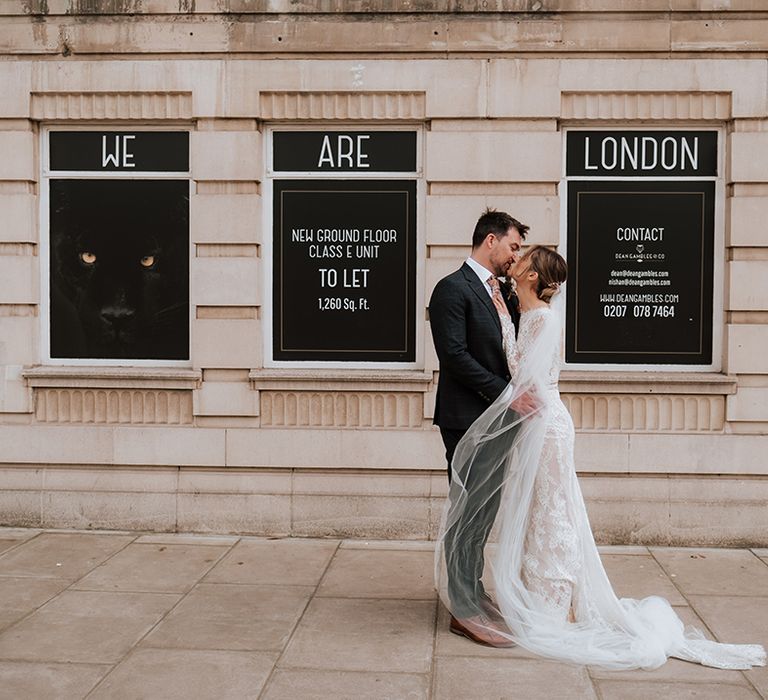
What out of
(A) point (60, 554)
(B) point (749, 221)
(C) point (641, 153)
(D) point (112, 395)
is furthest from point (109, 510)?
(B) point (749, 221)

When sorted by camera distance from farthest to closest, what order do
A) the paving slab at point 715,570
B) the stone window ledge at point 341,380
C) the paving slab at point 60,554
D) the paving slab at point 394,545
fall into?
the stone window ledge at point 341,380 → the paving slab at point 394,545 → the paving slab at point 60,554 → the paving slab at point 715,570

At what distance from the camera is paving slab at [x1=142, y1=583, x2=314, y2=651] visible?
18.6 ft

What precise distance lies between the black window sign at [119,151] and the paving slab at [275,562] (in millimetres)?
3271

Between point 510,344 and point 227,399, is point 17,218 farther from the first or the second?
point 510,344

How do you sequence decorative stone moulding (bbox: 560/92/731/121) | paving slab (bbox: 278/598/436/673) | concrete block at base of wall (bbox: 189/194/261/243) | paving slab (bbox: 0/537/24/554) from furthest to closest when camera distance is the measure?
concrete block at base of wall (bbox: 189/194/261/243)
decorative stone moulding (bbox: 560/92/731/121)
paving slab (bbox: 0/537/24/554)
paving slab (bbox: 278/598/436/673)

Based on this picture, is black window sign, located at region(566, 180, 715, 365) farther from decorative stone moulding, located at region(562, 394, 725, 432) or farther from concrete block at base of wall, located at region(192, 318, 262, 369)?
concrete block at base of wall, located at region(192, 318, 262, 369)

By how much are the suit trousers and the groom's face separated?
2.99ft

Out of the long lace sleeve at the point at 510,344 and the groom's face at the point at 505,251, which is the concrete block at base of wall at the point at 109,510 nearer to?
the long lace sleeve at the point at 510,344

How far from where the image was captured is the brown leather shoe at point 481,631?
18.4ft

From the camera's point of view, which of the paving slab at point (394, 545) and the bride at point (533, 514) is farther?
the paving slab at point (394, 545)

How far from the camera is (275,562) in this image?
754 centimetres

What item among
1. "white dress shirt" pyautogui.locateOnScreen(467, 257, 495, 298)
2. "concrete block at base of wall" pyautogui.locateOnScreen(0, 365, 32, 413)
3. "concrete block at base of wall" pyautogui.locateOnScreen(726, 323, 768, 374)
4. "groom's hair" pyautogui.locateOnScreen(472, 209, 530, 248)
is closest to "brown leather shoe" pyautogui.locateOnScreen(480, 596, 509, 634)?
"white dress shirt" pyautogui.locateOnScreen(467, 257, 495, 298)

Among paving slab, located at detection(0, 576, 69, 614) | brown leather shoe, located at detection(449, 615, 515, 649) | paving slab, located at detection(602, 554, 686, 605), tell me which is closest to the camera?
brown leather shoe, located at detection(449, 615, 515, 649)

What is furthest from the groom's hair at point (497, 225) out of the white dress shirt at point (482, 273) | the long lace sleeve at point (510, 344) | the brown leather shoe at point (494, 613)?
the brown leather shoe at point (494, 613)
